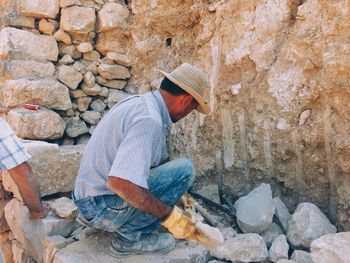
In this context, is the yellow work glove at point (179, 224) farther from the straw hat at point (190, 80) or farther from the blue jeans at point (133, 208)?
the straw hat at point (190, 80)

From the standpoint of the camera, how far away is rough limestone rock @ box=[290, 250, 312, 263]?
2018mm

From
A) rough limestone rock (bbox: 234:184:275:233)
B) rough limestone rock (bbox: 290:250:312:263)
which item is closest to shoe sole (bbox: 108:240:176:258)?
rough limestone rock (bbox: 234:184:275:233)

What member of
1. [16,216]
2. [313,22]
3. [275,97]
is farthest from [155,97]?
[16,216]

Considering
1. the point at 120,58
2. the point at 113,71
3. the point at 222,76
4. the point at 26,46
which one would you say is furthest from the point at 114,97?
the point at 222,76

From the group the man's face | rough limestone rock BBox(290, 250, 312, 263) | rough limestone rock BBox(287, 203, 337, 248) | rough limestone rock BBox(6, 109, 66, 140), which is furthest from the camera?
rough limestone rock BBox(6, 109, 66, 140)

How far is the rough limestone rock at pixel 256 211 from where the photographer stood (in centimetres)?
230

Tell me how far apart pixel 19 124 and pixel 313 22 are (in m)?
2.24

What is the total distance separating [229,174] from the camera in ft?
9.16

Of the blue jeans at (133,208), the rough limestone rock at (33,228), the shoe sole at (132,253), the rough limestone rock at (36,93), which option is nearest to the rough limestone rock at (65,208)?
the rough limestone rock at (33,228)

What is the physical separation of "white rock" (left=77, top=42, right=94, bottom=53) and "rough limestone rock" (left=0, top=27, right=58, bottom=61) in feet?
0.67

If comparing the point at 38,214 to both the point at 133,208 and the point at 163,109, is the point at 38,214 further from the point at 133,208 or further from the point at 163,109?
the point at 163,109

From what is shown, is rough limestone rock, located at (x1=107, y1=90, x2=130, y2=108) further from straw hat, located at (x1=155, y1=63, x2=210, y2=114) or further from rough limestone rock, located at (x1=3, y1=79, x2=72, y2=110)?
straw hat, located at (x1=155, y1=63, x2=210, y2=114)

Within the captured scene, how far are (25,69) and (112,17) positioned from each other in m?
0.89

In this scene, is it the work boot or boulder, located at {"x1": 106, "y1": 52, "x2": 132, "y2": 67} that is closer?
the work boot
